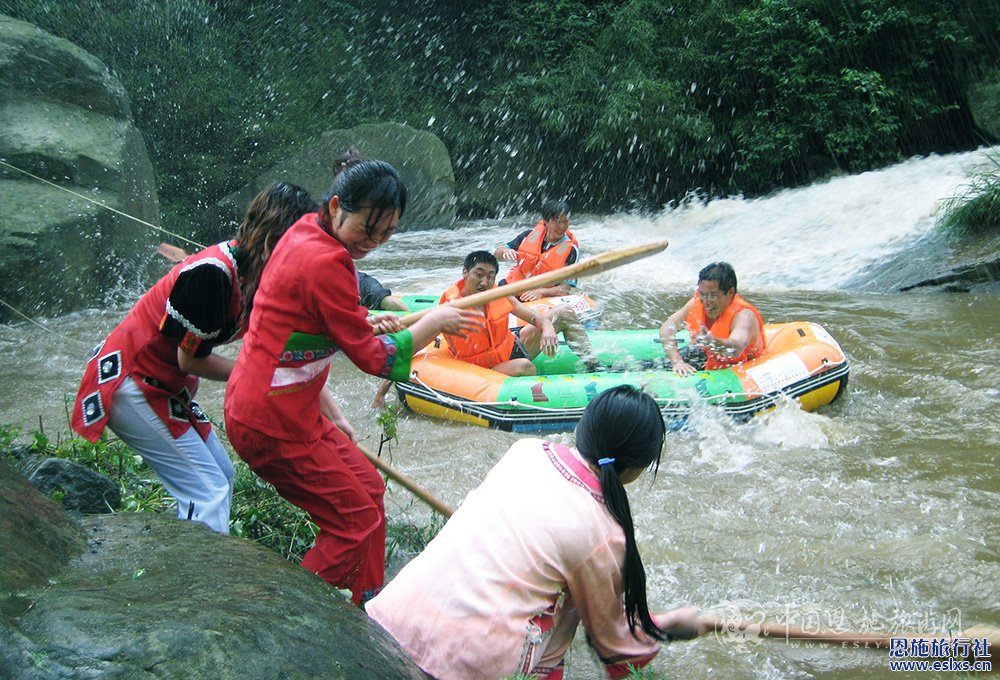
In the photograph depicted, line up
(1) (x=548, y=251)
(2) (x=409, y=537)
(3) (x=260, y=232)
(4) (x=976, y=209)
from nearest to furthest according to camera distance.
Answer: (3) (x=260, y=232)
(2) (x=409, y=537)
(1) (x=548, y=251)
(4) (x=976, y=209)

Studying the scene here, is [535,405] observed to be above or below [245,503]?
below

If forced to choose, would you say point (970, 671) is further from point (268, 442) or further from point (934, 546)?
point (268, 442)

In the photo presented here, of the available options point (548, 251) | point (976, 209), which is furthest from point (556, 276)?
point (976, 209)

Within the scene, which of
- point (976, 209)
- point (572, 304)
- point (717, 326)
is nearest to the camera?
point (717, 326)

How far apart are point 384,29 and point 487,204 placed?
4.73 m

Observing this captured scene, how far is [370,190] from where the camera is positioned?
2.80 metres

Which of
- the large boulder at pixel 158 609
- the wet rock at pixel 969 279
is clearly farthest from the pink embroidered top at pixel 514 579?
the wet rock at pixel 969 279

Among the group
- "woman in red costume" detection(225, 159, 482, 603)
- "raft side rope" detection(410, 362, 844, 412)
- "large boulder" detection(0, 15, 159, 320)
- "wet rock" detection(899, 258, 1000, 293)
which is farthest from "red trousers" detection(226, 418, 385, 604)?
"wet rock" detection(899, 258, 1000, 293)

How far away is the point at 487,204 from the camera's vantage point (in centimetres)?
1719

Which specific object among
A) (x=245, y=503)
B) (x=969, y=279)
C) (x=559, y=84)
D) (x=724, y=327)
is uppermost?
(x=559, y=84)

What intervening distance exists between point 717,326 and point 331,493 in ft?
14.4

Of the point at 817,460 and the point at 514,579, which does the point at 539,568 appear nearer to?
the point at 514,579

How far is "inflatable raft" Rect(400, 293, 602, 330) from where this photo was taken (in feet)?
27.1

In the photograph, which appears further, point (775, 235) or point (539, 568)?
point (775, 235)
